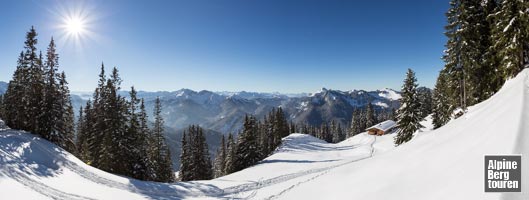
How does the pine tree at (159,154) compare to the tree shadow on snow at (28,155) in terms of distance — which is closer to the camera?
the tree shadow on snow at (28,155)

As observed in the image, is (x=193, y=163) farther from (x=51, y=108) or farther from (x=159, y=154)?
(x=51, y=108)

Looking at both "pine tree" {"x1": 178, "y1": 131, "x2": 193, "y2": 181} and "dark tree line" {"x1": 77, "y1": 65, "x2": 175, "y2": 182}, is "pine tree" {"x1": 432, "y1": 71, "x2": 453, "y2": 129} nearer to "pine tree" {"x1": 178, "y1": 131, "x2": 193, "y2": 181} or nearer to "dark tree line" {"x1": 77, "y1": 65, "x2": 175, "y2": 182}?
"dark tree line" {"x1": 77, "y1": 65, "x2": 175, "y2": 182}

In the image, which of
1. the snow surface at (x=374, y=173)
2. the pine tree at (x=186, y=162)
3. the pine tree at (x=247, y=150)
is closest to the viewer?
the snow surface at (x=374, y=173)

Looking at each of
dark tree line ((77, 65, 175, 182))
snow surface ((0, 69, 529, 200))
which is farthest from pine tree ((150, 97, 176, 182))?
snow surface ((0, 69, 529, 200))

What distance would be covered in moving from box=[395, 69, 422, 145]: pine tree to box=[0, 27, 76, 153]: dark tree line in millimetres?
44320

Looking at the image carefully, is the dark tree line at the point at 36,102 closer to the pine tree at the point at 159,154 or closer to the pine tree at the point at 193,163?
the pine tree at the point at 159,154

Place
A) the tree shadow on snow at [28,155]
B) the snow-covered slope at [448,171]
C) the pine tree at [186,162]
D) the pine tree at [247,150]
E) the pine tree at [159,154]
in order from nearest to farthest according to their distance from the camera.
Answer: the snow-covered slope at [448,171] → the tree shadow on snow at [28,155] → the pine tree at [159,154] → the pine tree at [247,150] → the pine tree at [186,162]

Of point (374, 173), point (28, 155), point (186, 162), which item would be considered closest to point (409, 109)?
point (374, 173)

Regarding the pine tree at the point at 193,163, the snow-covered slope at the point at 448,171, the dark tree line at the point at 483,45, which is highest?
the dark tree line at the point at 483,45

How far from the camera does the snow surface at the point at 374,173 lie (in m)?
9.35

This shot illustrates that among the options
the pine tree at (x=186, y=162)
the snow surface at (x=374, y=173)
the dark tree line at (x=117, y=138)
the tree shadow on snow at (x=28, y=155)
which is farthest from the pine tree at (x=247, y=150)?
the tree shadow on snow at (x=28, y=155)

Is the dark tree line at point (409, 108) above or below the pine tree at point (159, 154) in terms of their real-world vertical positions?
above

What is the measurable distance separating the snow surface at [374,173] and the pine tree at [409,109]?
14.9 m

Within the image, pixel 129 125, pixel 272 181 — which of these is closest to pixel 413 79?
pixel 272 181
